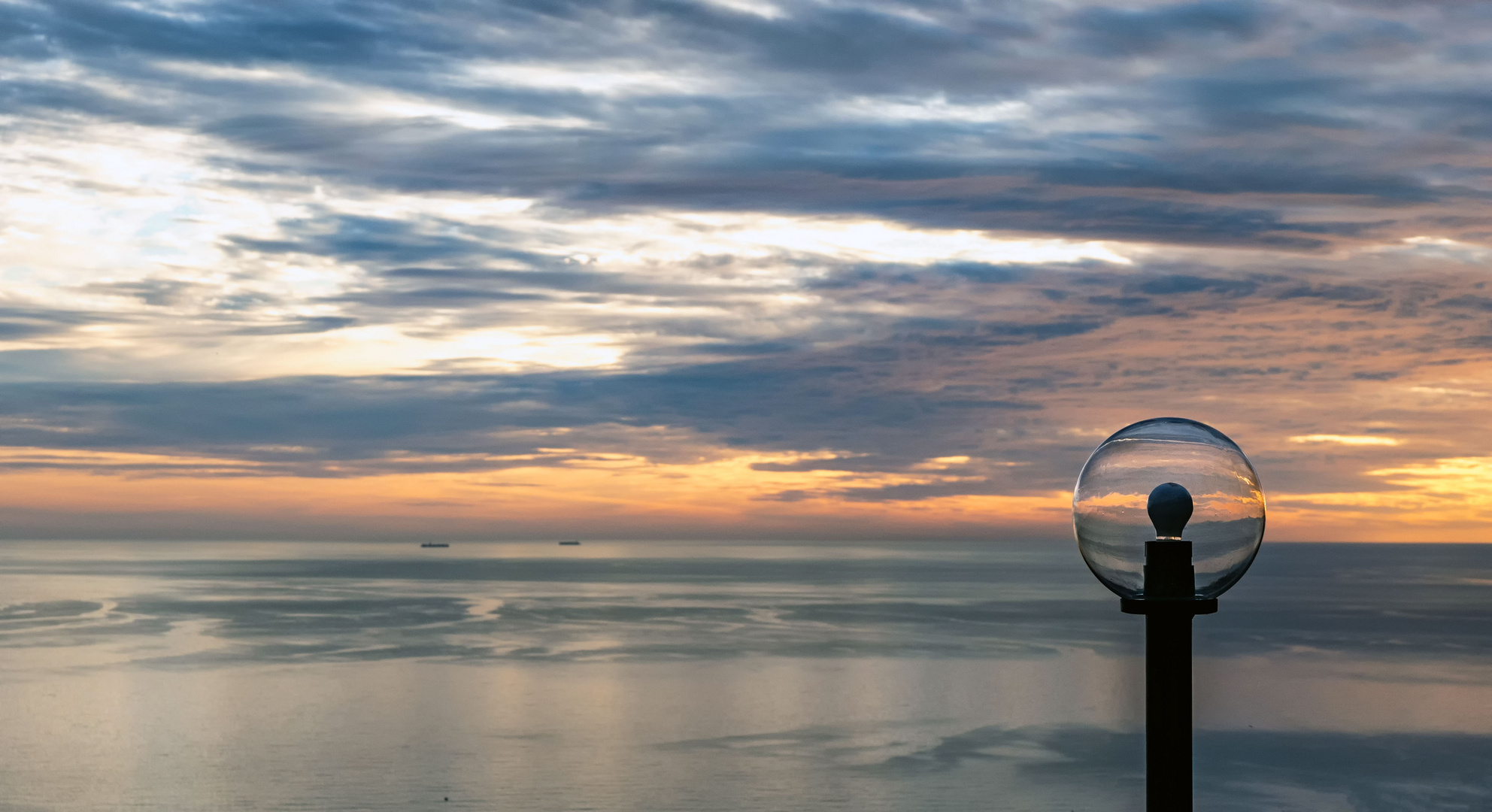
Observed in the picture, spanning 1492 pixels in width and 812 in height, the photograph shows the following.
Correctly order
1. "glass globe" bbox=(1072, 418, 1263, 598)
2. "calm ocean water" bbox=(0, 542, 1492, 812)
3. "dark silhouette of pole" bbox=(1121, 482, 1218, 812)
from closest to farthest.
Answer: "dark silhouette of pole" bbox=(1121, 482, 1218, 812) < "glass globe" bbox=(1072, 418, 1263, 598) < "calm ocean water" bbox=(0, 542, 1492, 812)

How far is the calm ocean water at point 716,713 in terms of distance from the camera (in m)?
45.5

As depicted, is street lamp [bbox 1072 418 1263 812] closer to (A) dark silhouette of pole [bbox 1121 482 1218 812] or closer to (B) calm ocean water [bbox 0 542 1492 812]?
(A) dark silhouette of pole [bbox 1121 482 1218 812]

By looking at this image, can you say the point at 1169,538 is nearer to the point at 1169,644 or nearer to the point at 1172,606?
the point at 1172,606

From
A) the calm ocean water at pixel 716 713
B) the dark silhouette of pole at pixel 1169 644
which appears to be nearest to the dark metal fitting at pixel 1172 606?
the dark silhouette of pole at pixel 1169 644

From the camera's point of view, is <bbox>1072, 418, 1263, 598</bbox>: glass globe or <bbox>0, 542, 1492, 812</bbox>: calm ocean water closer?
<bbox>1072, 418, 1263, 598</bbox>: glass globe

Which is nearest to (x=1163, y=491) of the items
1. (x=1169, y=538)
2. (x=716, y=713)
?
(x=1169, y=538)

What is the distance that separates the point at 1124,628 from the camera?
9962 centimetres

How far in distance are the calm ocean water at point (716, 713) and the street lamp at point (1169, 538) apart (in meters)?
39.5

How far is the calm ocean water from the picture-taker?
45.5 meters

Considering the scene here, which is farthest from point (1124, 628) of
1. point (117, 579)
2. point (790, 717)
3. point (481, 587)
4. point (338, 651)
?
point (117, 579)

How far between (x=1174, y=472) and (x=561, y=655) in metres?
77.1

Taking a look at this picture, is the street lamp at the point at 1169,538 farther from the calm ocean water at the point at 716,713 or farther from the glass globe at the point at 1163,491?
the calm ocean water at the point at 716,713

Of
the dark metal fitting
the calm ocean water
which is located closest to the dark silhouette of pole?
the dark metal fitting

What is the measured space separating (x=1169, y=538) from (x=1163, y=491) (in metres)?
0.17
